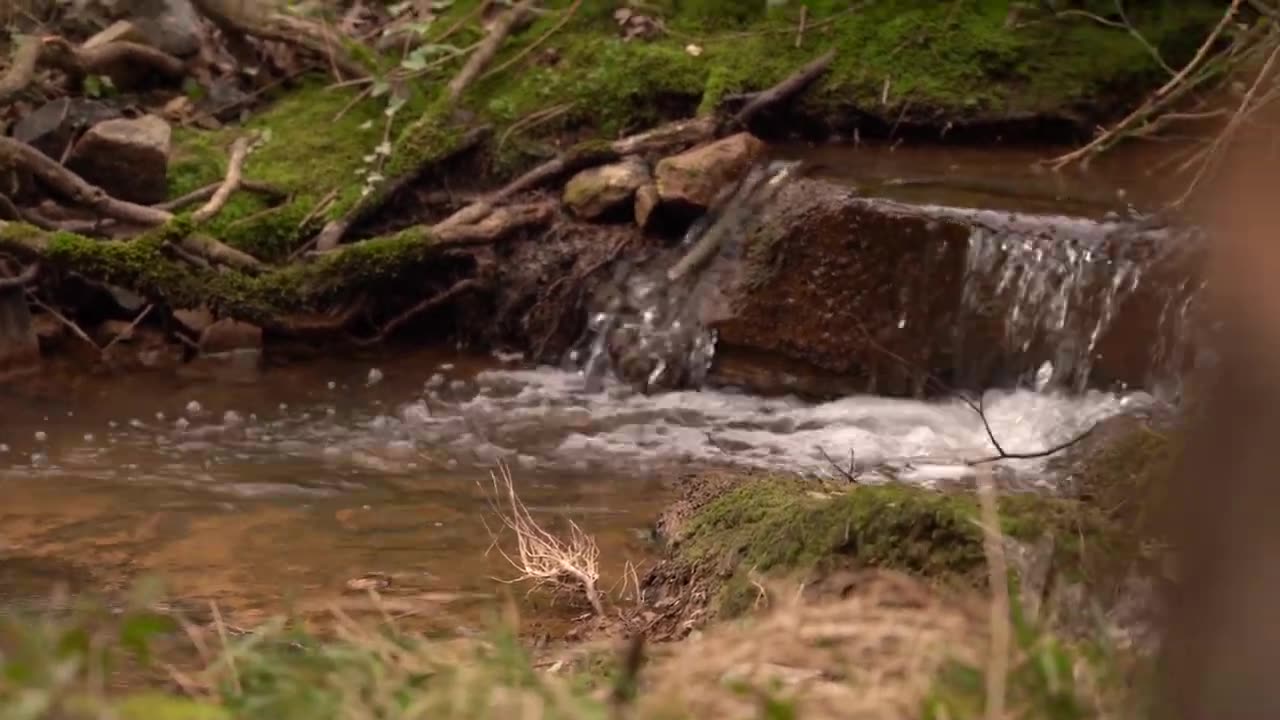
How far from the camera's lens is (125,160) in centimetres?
692

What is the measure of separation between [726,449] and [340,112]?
11.8ft

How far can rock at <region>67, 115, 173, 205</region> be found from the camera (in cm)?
689

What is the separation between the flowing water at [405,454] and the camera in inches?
166

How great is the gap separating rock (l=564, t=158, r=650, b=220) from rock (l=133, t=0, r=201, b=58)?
302 cm

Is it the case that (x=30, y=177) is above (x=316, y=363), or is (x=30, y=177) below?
above

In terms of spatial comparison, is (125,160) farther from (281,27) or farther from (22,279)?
(281,27)

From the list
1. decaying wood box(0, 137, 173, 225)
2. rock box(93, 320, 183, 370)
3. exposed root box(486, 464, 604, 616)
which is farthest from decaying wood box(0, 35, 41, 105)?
exposed root box(486, 464, 604, 616)

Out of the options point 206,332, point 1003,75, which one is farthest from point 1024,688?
point 1003,75

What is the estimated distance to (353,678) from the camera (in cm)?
159

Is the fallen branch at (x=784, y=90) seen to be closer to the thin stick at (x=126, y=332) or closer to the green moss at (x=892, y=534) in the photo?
the thin stick at (x=126, y=332)

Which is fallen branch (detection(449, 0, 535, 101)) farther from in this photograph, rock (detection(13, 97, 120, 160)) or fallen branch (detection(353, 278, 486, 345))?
rock (detection(13, 97, 120, 160))

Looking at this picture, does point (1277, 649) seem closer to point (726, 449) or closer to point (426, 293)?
point (726, 449)

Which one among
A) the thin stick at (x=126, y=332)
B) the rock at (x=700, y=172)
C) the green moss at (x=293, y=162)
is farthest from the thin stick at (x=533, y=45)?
the thin stick at (x=126, y=332)

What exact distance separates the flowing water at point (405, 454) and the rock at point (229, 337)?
1.23 feet
